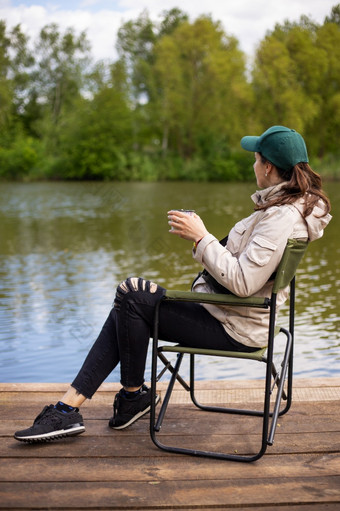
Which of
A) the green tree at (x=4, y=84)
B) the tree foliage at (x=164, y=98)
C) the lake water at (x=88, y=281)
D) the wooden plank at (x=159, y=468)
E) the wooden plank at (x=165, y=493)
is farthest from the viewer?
the green tree at (x=4, y=84)

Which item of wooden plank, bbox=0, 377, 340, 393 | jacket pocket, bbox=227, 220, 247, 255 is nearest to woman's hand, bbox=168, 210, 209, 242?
jacket pocket, bbox=227, 220, 247, 255

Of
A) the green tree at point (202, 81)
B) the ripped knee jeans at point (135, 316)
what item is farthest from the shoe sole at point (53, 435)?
the green tree at point (202, 81)

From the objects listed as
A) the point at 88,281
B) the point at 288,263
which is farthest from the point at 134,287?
the point at 88,281

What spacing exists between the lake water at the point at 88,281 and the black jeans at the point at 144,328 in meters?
2.23

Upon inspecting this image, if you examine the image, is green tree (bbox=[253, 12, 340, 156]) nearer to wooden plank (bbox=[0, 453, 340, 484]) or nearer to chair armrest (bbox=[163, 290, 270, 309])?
chair armrest (bbox=[163, 290, 270, 309])

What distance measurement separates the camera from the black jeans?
266cm

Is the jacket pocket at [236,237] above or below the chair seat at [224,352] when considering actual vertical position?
above

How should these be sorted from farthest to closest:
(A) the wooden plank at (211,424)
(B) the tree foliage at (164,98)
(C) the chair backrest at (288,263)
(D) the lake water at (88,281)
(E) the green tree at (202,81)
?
(E) the green tree at (202,81), (B) the tree foliage at (164,98), (D) the lake water at (88,281), (A) the wooden plank at (211,424), (C) the chair backrest at (288,263)

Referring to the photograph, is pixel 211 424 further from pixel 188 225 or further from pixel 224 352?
pixel 188 225

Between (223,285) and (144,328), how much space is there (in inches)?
14.5

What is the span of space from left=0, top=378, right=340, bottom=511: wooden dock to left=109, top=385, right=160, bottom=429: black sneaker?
0.04 metres

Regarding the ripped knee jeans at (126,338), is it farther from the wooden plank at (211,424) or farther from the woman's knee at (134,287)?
the wooden plank at (211,424)

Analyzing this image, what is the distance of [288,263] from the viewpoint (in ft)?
8.35

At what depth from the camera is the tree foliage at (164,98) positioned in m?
39.0
